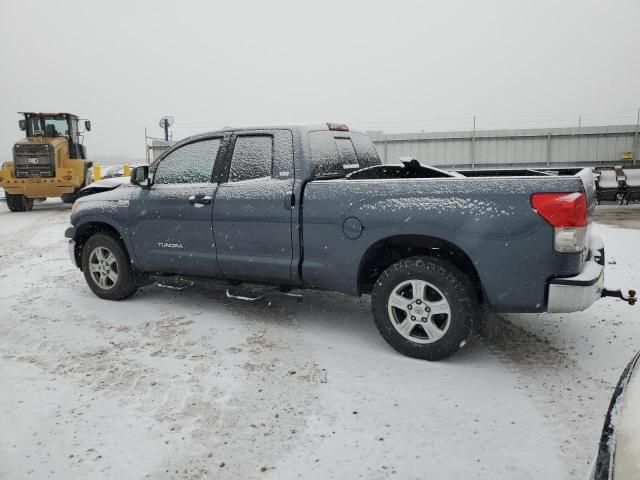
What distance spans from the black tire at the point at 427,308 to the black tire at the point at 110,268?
2977 millimetres

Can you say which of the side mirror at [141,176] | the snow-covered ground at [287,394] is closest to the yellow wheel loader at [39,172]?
the snow-covered ground at [287,394]

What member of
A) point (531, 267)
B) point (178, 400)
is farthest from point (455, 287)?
point (178, 400)

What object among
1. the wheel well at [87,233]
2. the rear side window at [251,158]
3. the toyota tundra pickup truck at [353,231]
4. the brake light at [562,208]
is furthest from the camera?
the wheel well at [87,233]

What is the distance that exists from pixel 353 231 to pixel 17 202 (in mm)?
15180

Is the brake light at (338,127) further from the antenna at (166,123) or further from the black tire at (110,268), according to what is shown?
the antenna at (166,123)

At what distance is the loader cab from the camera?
53.6ft

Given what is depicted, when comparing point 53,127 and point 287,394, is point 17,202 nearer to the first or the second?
point 53,127

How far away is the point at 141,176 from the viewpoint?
5121mm

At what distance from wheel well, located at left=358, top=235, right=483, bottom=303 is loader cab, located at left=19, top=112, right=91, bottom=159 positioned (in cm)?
1550

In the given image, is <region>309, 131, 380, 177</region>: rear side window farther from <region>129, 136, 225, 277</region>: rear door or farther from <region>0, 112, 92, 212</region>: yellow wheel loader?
<region>0, 112, 92, 212</region>: yellow wheel loader

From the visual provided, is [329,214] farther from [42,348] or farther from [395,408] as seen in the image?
[42,348]

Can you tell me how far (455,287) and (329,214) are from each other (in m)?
1.15

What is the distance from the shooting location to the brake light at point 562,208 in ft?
10.3

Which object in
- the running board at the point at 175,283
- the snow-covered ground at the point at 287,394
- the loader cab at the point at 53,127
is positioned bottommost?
the snow-covered ground at the point at 287,394
